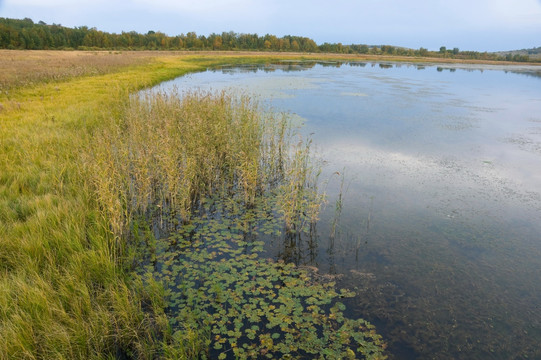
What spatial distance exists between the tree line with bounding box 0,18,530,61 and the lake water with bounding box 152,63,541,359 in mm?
102543

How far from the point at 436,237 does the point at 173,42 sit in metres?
125

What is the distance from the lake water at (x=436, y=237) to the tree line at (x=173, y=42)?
102543 millimetres

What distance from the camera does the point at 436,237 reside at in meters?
7.78

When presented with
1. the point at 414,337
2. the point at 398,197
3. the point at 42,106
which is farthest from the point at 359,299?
the point at 42,106

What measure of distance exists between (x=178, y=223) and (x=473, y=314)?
21.4ft

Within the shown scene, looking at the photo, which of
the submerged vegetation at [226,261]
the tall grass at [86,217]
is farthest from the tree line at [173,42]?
the submerged vegetation at [226,261]

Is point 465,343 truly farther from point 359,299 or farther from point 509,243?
point 509,243

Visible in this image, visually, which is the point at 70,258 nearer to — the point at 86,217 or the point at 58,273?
the point at 58,273

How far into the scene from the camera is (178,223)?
800cm

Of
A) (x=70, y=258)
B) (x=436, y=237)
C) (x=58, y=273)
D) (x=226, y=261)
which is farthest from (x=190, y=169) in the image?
(x=436, y=237)

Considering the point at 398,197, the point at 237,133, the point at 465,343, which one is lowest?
the point at 465,343

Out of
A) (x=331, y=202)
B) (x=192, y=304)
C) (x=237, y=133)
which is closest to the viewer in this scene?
(x=192, y=304)

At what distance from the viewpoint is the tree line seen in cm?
8956

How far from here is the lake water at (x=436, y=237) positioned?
5.24 meters
